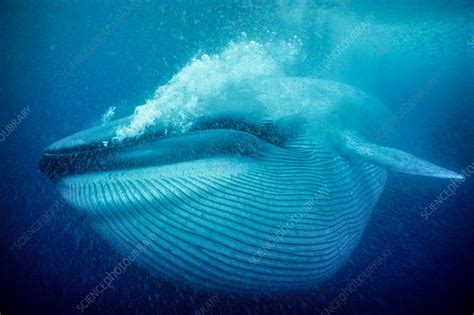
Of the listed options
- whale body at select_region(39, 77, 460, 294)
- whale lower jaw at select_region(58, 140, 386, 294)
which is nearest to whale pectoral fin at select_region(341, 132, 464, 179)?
whale body at select_region(39, 77, 460, 294)

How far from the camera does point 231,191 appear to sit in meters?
2.41

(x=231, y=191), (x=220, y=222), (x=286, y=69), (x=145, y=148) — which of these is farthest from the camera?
(x=286, y=69)

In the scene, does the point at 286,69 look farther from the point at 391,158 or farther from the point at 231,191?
the point at 231,191

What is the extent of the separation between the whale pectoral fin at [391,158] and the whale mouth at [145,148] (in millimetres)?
970

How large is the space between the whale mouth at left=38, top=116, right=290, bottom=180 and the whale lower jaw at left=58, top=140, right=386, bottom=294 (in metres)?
0.11

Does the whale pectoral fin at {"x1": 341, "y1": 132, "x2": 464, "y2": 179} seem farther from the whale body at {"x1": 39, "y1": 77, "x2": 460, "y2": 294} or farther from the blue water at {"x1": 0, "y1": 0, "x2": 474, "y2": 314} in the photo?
the blue water at {"x1": 0, "y1": 0, "x2": 474, "y2": 314}

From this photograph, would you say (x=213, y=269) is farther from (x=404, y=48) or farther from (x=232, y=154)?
(x=404, y=48)

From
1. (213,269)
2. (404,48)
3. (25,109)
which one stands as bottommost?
(25,109)

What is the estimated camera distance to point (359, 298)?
2.95 m

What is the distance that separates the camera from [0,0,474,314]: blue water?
297 cm

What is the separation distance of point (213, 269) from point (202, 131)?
1504 millimetres

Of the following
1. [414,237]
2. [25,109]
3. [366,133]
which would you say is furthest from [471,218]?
[25,109]

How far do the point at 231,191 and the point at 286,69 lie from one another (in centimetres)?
424

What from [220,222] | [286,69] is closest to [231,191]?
[220,222]
